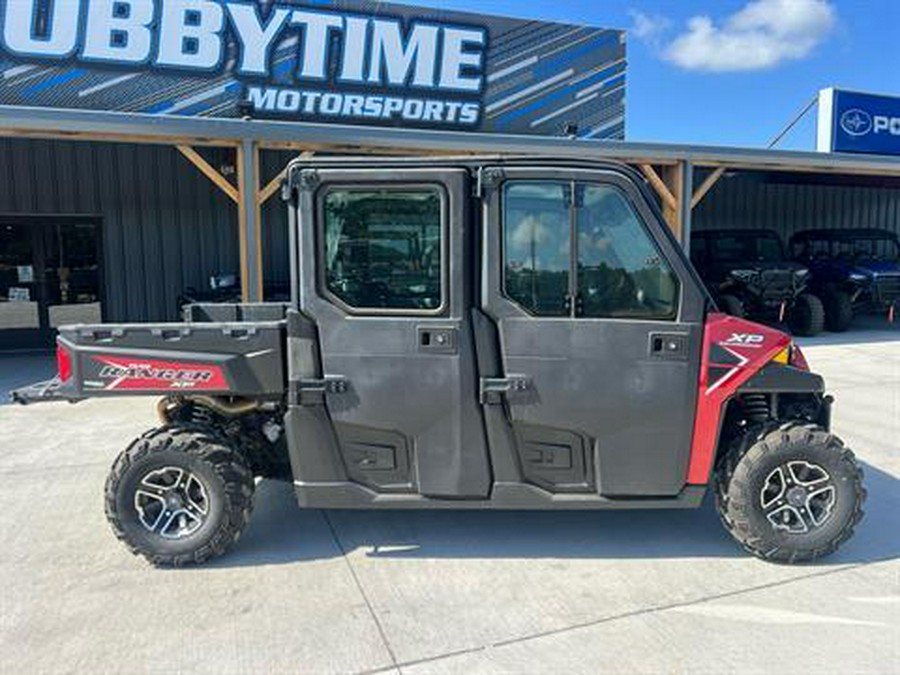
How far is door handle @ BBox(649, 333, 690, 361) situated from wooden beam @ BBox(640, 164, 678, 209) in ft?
24.2

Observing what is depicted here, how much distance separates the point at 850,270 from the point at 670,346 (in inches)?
454

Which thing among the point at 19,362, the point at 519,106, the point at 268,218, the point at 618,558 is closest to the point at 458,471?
the point at 618,558

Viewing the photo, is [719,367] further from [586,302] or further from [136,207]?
[136,207]

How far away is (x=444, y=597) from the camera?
10.2 feet

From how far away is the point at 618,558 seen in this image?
138 inches

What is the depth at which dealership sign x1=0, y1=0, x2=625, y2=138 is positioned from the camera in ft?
35.9

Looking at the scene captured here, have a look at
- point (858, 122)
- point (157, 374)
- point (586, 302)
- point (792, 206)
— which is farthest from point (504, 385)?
point (858, 122)

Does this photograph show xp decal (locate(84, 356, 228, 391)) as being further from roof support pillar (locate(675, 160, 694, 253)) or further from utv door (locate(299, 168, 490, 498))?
roof support pillar (locate(675, 160, 694, 253))

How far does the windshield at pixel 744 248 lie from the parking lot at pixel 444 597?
8863 mm

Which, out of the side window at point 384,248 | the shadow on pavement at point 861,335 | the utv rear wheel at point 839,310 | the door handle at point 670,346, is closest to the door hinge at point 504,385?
the side window at point 384,248

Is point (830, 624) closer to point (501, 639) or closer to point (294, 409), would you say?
point (501, 639)

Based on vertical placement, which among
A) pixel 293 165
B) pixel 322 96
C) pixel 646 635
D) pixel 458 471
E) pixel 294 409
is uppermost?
pixel 322 96

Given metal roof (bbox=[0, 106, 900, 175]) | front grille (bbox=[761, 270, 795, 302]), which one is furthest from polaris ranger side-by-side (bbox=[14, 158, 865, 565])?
front grille (bbox=[761, 270, 795, 302])

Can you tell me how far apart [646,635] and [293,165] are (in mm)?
2697
